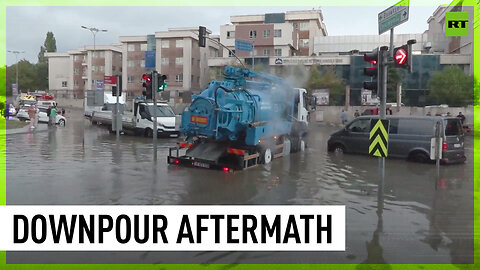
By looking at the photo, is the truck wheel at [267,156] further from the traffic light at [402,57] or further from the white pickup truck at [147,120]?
the white pickup truck at [147,120]

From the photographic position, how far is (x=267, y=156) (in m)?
14.1

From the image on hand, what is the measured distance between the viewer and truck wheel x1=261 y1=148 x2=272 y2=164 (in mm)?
13961

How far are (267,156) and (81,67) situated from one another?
83.0m

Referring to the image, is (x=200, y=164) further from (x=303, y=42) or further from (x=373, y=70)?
(x=303, y=42)

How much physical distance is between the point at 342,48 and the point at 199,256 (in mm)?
66041

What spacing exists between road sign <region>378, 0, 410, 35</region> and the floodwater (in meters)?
3.60

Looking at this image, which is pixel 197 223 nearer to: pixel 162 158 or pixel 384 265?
pixel 384 265

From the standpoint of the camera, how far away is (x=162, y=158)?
50.1 feet

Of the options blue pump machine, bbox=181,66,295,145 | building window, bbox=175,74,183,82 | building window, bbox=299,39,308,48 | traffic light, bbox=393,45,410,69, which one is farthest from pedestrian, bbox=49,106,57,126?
building window, bbox=299,39,308,48

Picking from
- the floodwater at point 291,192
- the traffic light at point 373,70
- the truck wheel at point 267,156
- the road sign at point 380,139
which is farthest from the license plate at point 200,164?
the traffic light at point 373,70

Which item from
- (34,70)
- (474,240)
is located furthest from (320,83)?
(34,70)

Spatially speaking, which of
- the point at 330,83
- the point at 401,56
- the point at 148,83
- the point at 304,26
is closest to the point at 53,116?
the point at 148,83

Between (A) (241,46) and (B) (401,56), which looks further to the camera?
(A) (241,46)
